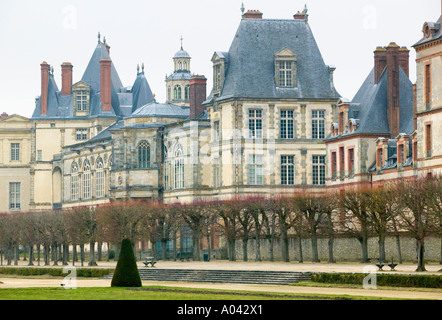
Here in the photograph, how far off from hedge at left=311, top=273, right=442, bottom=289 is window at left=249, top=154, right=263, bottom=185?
32209mm

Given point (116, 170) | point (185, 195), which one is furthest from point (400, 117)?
point (116, 170)

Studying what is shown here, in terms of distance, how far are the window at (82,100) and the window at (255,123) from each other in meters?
34.0

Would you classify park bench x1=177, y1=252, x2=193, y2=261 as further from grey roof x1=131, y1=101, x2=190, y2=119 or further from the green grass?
the green grass

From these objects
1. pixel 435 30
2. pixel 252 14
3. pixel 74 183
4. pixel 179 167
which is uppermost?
pixel 252 14

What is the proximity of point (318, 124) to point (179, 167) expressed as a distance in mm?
11654

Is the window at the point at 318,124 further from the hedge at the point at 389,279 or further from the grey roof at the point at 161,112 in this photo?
the hedge at the point at 389,279

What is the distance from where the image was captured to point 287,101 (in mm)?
87875

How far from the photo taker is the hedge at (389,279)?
49531 mm

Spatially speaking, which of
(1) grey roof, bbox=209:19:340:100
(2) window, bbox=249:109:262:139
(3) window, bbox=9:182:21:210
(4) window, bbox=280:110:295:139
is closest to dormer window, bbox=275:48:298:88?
(1) grey roof, bbox=209:19:340:100

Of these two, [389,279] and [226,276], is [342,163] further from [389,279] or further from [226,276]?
[389,279]

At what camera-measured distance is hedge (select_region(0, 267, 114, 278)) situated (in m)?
67.8

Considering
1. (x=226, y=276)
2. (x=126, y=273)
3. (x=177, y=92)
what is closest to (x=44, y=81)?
(x=177, y=92)

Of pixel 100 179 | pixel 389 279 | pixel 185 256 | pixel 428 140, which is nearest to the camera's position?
pixel 389 279

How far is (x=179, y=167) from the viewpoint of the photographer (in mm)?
95125
